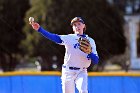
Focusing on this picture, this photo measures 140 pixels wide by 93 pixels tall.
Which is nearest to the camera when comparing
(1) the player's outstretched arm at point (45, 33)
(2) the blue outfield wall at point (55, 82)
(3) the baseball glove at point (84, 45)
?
(1) the player's outstretched arm at point (45, 33)

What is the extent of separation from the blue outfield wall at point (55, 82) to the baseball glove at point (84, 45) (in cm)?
343

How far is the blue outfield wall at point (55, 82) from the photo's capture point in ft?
31.2

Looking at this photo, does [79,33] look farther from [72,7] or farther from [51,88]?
[72,7]

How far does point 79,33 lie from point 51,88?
3.77 m

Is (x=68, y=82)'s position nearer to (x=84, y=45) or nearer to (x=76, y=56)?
(x=76, y=56)

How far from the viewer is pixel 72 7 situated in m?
23.9

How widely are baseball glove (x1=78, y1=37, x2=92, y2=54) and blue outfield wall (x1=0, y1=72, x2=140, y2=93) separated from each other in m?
3.43

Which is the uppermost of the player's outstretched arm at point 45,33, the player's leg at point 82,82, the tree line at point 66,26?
the tree line at point 66,26

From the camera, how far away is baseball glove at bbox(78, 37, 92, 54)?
20.3 feet

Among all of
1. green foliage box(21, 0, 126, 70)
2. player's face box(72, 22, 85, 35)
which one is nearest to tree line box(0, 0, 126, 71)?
green foliage box(21, 0, 126, 70)

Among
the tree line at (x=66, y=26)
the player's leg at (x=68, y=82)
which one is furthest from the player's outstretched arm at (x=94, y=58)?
the tree line at (x=66, y=26)

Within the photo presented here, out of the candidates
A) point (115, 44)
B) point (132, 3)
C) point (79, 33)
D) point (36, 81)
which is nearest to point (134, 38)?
point (132, 3)

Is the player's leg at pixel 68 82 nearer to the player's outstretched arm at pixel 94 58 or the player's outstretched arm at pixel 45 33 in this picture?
the player's outstretched arm at pixel 94 58

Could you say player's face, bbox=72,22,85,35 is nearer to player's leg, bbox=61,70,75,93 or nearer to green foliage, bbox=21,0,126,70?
player's leg, bbox=61,70,75,93
